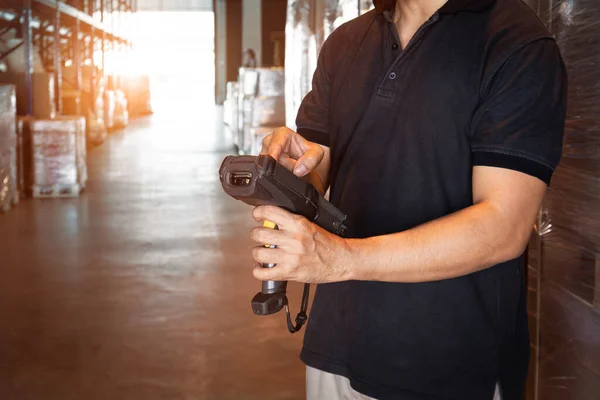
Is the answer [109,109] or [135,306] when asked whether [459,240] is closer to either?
[135,306]

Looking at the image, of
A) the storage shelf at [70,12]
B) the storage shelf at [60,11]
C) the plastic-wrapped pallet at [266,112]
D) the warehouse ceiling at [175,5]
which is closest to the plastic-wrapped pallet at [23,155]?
the storage shelf at [60,11]

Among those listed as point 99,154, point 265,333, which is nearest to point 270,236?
point 265,333

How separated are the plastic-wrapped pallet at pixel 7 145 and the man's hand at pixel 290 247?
6.87 meters

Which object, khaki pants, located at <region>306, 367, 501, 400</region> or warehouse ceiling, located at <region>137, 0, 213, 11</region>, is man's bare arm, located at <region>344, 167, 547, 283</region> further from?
warehouse ceiling, located at <region>137, 0, 213, 11</region>

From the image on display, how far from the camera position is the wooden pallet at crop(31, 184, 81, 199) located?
8.57 metres

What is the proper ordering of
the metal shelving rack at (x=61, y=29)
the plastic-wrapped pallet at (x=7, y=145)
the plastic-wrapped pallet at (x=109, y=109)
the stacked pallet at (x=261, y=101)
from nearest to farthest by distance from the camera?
1. the plastic-wrapped pallet at (x=7, y=145)
2. the metal shelving rack at (x=61, y=29)
3. the stacked pallet at (x=261, y=101)
4. the plastic-wrapped pallet at (x=109, y=109)

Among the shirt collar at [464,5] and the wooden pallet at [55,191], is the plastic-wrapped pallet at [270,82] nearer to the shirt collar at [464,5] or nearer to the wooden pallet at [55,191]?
the wooden pallet at [55,191]

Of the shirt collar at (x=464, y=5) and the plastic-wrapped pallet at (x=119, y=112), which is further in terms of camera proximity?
the plastic-wrapped pallet at (x=119, y=112)

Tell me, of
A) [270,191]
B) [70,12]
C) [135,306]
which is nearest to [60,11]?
[70,12]

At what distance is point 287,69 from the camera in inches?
337

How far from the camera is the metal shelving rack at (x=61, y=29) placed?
34.8 feet

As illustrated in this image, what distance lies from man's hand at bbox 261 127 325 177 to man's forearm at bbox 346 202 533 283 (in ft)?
0.70

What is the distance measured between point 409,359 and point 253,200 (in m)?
0.50

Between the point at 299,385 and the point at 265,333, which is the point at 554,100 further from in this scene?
the point at 265,333
